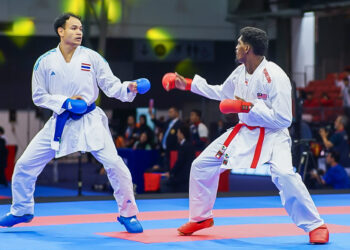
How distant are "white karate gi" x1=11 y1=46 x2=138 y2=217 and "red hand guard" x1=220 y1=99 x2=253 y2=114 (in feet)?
3.04

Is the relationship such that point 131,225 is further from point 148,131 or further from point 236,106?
point 148,131

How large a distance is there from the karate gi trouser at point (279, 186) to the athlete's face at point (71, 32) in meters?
1.48

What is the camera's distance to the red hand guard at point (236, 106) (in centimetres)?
509

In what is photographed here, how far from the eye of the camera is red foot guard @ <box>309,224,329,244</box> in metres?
5.08

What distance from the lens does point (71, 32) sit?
5.77 metres

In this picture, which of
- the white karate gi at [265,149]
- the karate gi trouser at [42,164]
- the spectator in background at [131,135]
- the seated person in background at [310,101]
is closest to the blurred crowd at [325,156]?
the seated person in background at [310,101]

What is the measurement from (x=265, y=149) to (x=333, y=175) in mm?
5947

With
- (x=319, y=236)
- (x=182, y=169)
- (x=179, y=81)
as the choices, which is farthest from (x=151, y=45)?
(x=319, y=236)

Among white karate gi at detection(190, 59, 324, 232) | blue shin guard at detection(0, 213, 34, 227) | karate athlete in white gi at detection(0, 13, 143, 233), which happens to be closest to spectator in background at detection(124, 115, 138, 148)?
blue shin guard at detection(0, 213, 34, 227)

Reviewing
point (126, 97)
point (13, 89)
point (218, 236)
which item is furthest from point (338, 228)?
point (13, 89)

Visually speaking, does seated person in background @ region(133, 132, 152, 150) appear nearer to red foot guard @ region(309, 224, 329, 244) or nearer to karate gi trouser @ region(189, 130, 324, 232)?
karate gi trouser @ region(189, 130, 324, 232)

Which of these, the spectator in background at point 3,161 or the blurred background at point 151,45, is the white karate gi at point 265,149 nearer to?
the spectator in background at point 3,161

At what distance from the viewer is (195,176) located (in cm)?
546

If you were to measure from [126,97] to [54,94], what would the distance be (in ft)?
1.98
